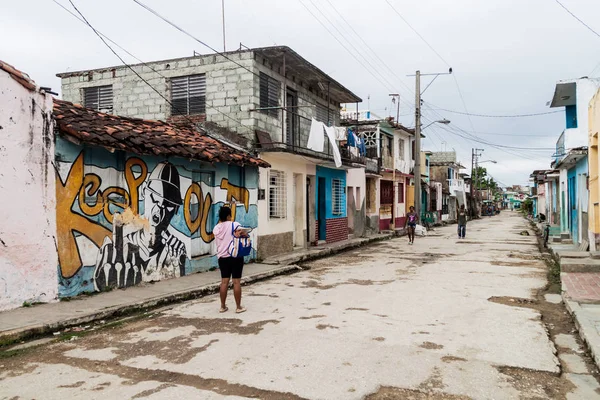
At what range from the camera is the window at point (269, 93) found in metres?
14.4

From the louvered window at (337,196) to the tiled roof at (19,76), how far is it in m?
13.9

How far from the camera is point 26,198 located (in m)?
7.35

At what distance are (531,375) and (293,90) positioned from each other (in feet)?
43.9

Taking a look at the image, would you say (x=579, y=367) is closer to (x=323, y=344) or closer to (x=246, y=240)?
(x=323, y=344)

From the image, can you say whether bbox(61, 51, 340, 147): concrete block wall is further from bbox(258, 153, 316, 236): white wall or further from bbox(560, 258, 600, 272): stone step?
bbox(560, 258, 600, 272): stone step

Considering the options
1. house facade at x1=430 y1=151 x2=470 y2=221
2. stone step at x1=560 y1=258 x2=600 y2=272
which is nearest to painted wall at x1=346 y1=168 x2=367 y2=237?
stone step at x1=560 y1=258 x2=600 y2=272

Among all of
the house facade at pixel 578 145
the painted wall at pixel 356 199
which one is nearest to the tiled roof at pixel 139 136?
the painted wall at pixel 356 199

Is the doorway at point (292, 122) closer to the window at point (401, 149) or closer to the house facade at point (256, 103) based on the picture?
the house facade at point (256, 103)

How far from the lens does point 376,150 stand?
25.7 meters

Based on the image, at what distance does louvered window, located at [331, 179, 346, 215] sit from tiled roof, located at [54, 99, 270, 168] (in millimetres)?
7611

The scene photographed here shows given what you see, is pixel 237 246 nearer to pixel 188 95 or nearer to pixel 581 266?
pixel 581 266

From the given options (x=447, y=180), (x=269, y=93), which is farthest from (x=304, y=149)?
(x=447, y=180)

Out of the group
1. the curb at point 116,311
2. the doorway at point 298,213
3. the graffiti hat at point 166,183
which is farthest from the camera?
the doorway at point 298,213

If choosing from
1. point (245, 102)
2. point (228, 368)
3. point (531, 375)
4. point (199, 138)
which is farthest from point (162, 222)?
point (531, 375)
